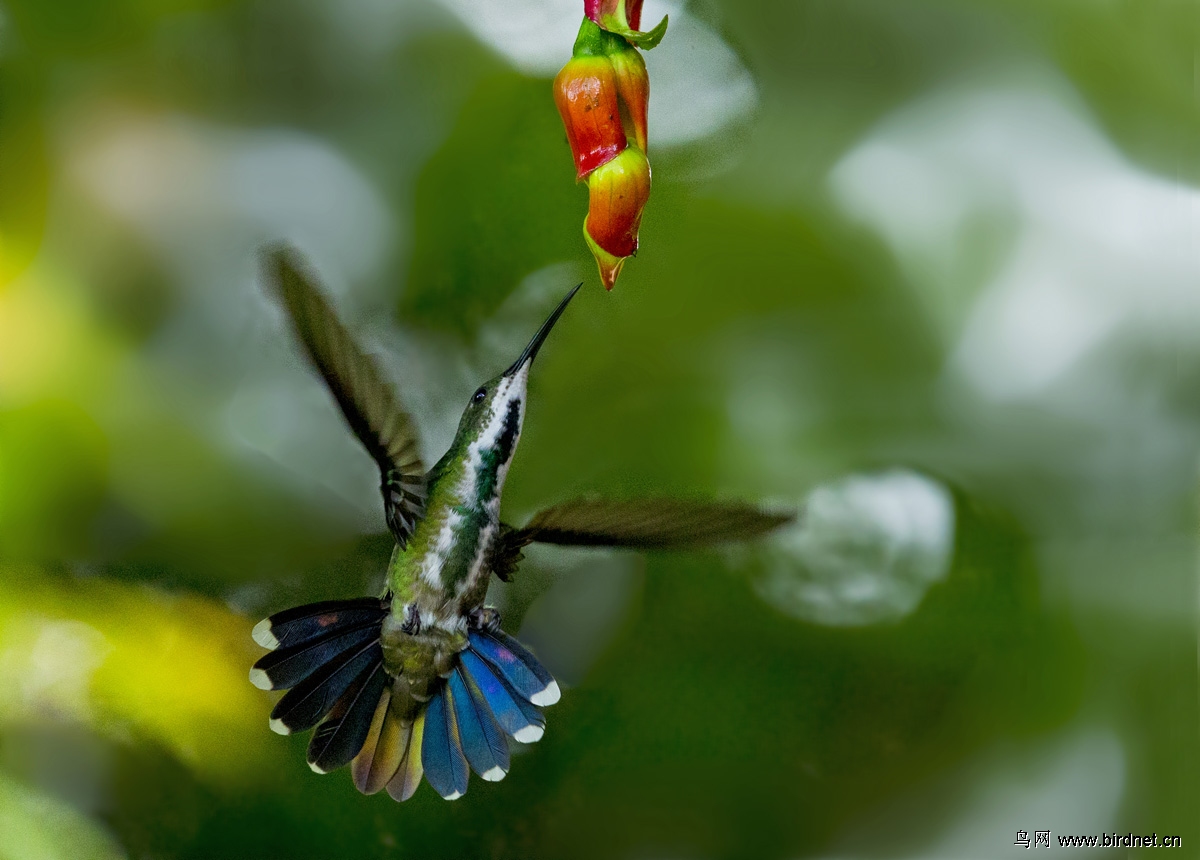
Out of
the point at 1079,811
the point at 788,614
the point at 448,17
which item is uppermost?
the point at 448,17

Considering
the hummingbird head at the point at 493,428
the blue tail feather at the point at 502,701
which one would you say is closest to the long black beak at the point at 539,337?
the hummingbird head at the point at 493,428

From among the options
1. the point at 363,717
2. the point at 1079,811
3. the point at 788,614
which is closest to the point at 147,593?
the point at 363,717

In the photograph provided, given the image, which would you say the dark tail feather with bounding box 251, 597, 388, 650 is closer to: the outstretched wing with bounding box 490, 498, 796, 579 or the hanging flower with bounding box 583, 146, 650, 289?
the outstretched wing with bounding box 490, 498, 796, 579

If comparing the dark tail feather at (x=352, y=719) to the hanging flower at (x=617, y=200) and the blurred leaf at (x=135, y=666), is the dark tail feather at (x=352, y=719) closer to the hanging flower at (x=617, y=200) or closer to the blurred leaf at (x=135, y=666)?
the blurred leaf at (x=135, y=666)

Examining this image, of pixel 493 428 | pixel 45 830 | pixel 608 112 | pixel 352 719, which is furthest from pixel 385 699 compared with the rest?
pixel 608 112

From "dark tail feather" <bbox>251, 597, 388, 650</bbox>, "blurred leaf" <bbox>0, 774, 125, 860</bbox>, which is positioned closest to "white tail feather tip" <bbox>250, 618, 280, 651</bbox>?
"dark tail feather" <bbox>251, 597, 388, 650</bbox>

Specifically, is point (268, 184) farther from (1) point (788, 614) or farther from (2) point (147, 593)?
(1) point (788, 614)
